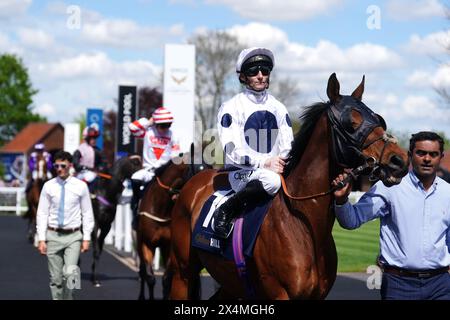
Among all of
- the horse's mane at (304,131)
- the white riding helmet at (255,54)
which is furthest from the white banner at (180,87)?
the horse's mane at (304,131)

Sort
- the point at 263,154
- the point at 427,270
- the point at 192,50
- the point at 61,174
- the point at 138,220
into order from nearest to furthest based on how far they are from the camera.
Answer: the point at 427,270 → the point at 263,154 → the point at 61,174 → the point at 138,220 → the point at 192,50

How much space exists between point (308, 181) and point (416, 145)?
28.4 inches

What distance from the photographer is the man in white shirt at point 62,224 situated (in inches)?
316

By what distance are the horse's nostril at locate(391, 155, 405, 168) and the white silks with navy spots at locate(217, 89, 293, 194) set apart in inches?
41.7

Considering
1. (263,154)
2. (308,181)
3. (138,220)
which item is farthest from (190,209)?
(138,220)

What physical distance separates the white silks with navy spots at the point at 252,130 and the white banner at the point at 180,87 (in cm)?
719

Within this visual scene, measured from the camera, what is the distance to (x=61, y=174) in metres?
8.13

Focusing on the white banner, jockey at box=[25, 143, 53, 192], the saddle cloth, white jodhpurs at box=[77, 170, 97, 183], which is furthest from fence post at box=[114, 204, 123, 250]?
the saddle cloth

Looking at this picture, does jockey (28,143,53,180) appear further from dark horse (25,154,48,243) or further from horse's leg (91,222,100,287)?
horse's leg (91,222,100,287)

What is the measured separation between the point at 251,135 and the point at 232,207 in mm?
511

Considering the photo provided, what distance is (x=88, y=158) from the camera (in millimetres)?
12773

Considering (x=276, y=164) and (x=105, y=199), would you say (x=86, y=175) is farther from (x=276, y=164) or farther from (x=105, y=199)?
(x=276, y=164)

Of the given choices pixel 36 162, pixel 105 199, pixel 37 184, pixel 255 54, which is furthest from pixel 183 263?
pixel 36 162
